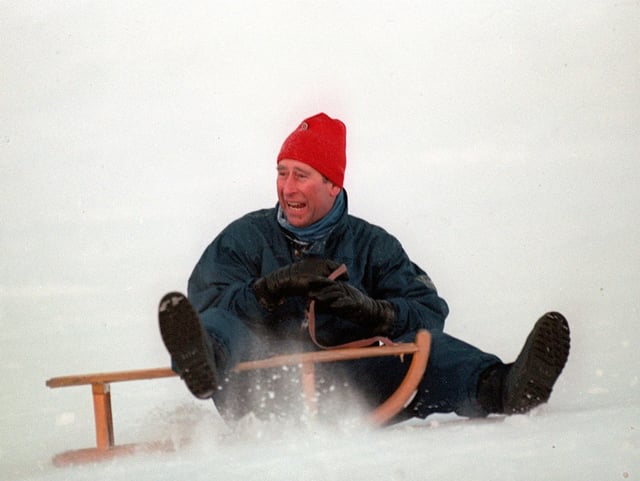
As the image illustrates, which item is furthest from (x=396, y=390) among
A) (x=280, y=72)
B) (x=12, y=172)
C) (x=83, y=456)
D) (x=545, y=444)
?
(x=12, y=172)

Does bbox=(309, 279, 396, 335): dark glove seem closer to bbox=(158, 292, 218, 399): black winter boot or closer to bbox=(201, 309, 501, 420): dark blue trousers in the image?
bbox=(201, 309, 501, 420): dark blue trousers

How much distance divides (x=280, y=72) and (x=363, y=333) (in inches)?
27.4

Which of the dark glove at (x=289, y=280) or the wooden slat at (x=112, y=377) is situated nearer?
the wooden slat at (x=112, y=377)

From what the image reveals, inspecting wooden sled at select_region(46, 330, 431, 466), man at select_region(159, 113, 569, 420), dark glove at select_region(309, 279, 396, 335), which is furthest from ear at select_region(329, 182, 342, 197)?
wooden sled at select_region(46, 330, 431, 466)

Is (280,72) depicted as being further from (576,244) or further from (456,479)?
(456,479)

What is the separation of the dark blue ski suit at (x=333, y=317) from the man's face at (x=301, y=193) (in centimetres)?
5

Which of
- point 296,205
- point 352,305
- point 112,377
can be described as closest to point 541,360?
point 352,305


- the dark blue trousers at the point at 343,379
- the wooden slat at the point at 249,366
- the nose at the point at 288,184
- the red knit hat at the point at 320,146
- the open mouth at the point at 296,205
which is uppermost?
the red knit hat at the point at 320,146

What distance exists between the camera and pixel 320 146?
2.21 m

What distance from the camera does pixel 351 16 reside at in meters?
2.50

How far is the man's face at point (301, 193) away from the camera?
218 cm

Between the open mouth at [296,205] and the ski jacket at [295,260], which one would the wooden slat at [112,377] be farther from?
the open mouth at [296,205]

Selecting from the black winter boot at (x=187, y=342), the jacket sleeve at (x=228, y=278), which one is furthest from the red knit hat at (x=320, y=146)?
the black winter boot at (x=187, y=342)

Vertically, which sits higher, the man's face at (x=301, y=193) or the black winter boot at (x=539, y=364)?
the man's face at (x=301, y=193)
